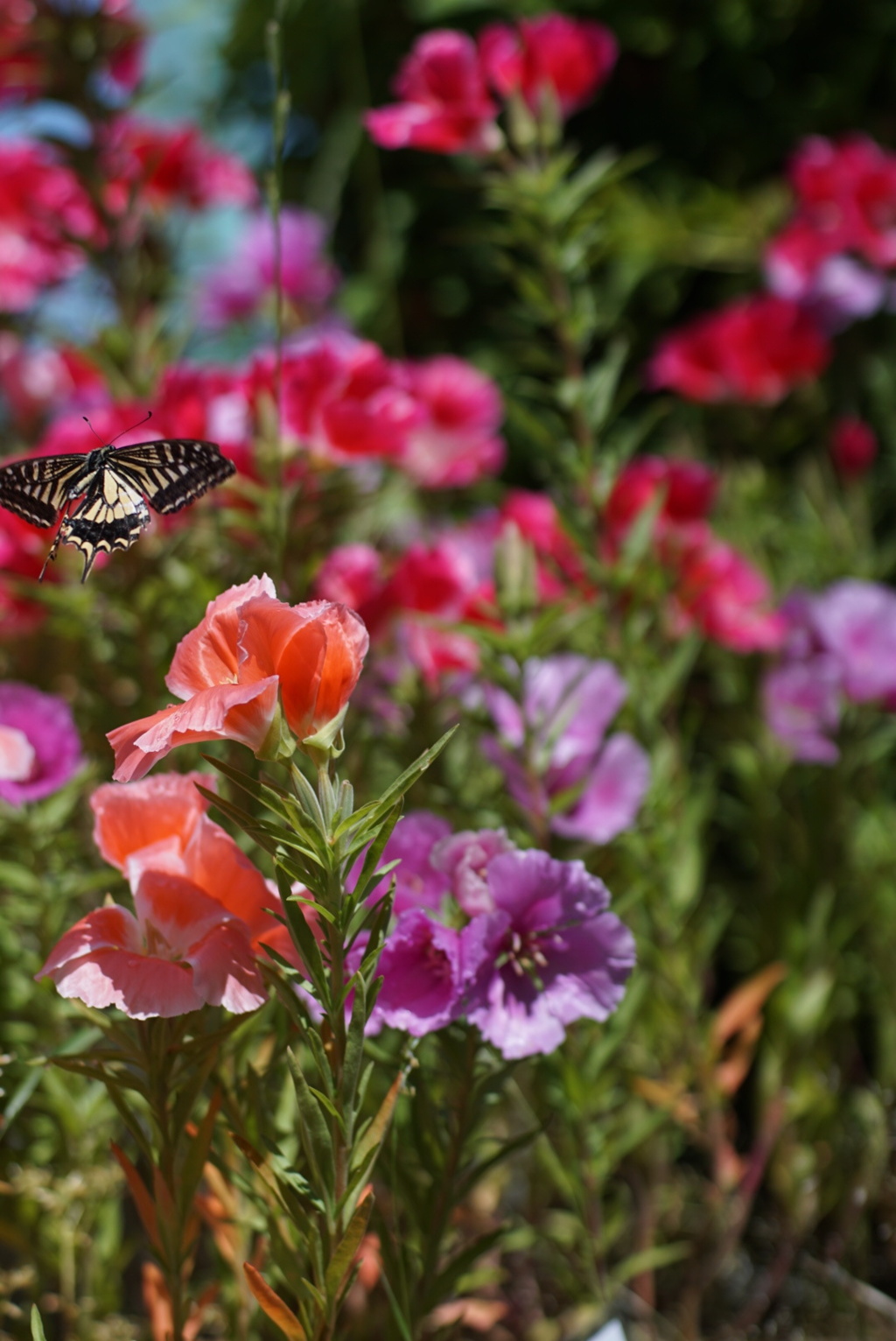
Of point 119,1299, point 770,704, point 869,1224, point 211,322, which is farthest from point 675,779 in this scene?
point 211,322

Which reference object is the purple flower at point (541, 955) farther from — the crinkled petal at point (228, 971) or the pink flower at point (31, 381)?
the pink flower at point (31, 381)

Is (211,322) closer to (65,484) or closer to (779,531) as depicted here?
(779,531)

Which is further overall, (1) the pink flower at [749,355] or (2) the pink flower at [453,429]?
(1) the pink flower at [749,355]

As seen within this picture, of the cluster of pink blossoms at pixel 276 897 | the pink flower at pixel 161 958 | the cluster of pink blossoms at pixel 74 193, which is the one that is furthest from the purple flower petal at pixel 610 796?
the cluster of pink blossoms at pixel 74 193

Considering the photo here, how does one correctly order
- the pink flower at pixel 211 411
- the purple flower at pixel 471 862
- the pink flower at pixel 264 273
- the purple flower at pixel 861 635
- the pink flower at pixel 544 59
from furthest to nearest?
the pink flower at pixel 264 273 < the purple flower at pixel 861 635 < the pink flower at pixel 544 59 < the pink flower at pixel 211 411 < the purple flower at pixel 471 862

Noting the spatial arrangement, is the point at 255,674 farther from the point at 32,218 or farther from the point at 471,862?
the point at 32,218

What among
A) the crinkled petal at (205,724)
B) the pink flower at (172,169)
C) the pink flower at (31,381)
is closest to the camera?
the crinkled petal at (205,724)
